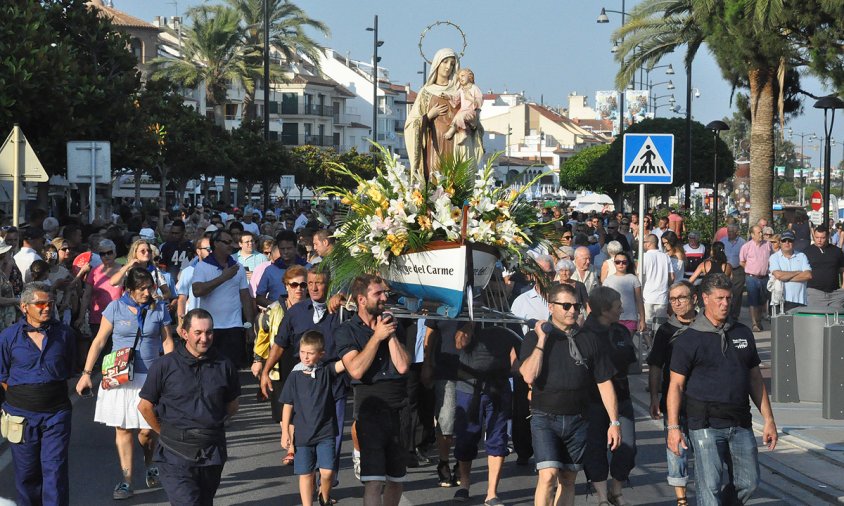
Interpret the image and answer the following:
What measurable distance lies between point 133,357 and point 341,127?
348ft

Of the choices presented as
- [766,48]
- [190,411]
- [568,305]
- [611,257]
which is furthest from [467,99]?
[766,48]

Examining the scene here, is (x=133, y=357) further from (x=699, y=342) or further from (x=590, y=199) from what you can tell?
(x=590, y=199)

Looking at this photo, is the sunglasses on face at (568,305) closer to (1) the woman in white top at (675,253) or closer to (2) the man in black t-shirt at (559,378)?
(2) the man in black t-shirt at (559,378)

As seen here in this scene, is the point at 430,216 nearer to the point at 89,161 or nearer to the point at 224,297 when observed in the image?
the point at 224,297

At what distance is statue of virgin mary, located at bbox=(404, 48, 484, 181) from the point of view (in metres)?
10.8

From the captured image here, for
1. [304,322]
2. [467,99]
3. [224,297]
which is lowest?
[304,322]

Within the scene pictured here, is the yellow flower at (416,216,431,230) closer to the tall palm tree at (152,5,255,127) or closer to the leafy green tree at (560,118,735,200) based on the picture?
the leafy green tree at (560,118,735,200)

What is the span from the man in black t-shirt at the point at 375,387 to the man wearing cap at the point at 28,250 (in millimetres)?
6475

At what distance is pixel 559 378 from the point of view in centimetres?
824

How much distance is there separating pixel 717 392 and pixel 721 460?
435 millimetres

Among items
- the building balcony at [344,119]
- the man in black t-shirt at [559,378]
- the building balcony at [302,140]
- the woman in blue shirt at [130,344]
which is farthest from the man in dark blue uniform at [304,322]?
the building balcony at [344,119]

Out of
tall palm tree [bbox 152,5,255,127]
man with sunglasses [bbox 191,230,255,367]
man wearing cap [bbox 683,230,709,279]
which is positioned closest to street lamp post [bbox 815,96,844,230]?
man wearing cap [bbox 683,230,709,279]

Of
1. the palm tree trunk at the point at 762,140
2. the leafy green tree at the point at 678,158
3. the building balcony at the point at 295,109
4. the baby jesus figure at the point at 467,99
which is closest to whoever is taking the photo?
the baby jesus figure at the point at 467,99

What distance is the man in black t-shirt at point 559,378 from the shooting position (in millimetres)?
8227
